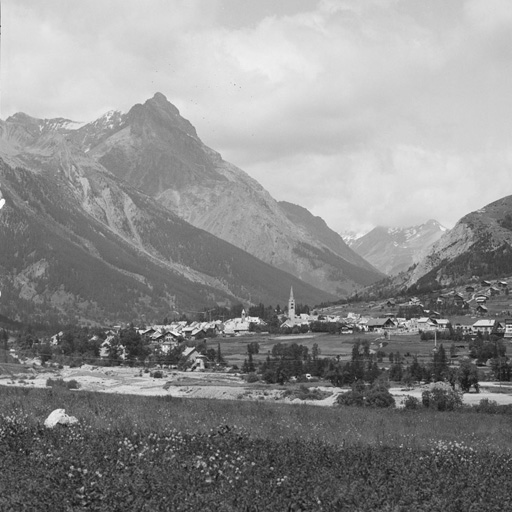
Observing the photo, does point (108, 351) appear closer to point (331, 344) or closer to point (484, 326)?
point (331, 344)

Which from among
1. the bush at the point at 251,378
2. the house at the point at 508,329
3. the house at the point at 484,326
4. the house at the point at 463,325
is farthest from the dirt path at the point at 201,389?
the house at the point at 484,326

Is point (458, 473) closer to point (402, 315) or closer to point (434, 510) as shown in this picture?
point (434, 510)

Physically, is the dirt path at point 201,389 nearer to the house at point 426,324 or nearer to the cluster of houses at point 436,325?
the cluster of houses at point 436,325

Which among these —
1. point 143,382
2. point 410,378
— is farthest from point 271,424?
point 410,378

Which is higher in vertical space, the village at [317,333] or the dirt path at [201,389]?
the village at [317,333]

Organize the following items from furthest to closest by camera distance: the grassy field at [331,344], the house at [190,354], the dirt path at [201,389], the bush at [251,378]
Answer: the grassy field at [331,344] → the house at [190,354] → the bush at [251,378] → the dirt path at [201,389]

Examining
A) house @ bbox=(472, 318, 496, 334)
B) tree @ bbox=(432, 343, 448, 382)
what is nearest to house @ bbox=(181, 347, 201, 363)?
tree @ bbox=(432, 343, 448, 382)

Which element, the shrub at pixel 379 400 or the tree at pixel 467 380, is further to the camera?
the tree at pixel 467 380

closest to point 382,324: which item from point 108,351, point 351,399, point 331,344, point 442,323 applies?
point 442,323
